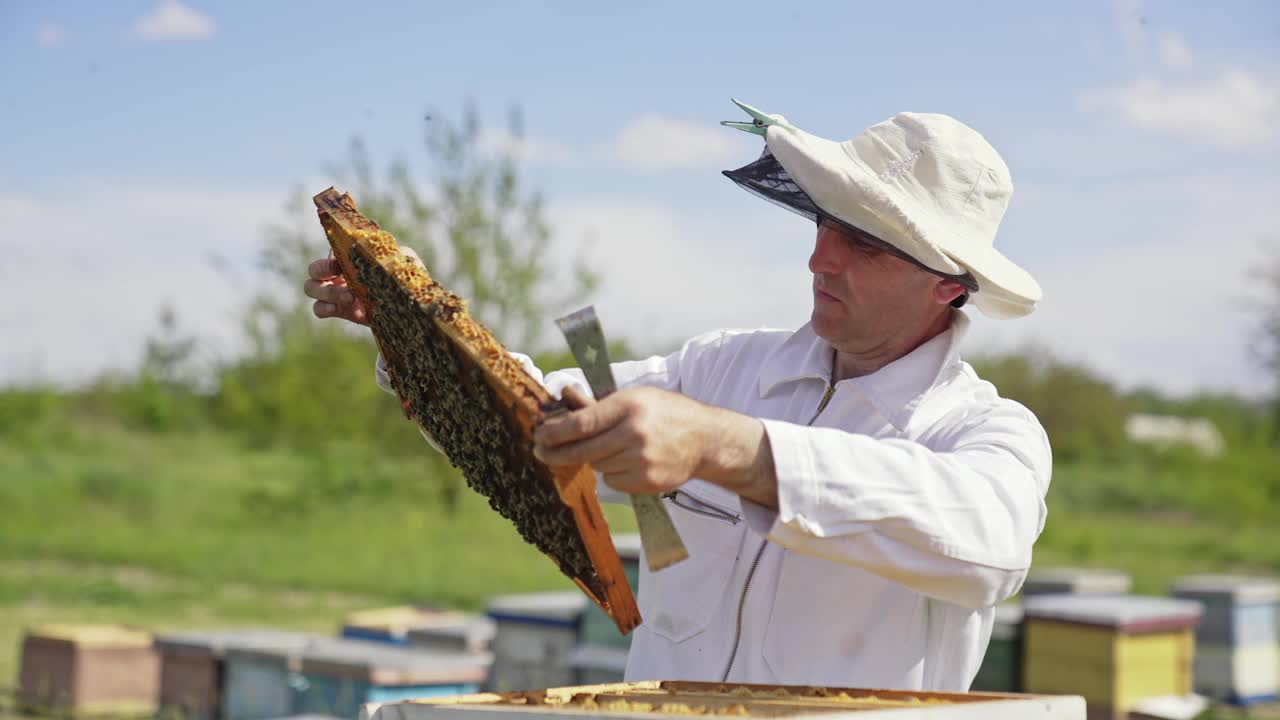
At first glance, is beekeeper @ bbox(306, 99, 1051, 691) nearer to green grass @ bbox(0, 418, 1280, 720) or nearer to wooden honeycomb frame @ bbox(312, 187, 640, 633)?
wooden honeycomb frame @ bbox(312, 187, 640, 633)

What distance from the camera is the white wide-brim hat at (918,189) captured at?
2.26 metres

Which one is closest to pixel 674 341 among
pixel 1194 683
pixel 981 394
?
pixel 1194 683

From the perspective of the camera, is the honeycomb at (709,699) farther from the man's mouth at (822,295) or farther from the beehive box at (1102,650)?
the beehive box at (1102,650)

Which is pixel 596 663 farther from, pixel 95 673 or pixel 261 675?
pixel 95 673

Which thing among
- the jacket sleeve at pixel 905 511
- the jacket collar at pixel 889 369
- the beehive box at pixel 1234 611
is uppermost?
the jacket collar at pixel 889 369

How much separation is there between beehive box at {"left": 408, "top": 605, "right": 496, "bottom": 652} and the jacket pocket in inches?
202

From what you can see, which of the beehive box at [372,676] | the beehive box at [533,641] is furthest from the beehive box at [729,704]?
the beehive box at [533,641]

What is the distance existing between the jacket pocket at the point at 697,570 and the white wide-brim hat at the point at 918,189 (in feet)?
1.81

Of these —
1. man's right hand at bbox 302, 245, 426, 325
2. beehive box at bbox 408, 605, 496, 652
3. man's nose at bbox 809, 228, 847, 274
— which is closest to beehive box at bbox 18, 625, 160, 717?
beehive box at bbox 408, 605, 496, 652

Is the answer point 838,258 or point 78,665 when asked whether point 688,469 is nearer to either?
point 838,258

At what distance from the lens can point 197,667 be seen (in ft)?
25.2

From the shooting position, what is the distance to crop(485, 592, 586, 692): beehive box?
25.7 feet

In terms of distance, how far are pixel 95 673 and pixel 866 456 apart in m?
7.59

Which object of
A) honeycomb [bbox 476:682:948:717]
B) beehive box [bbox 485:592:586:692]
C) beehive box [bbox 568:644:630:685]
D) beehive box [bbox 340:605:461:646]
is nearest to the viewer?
honeycomb [bbox 476:682:948:717]
